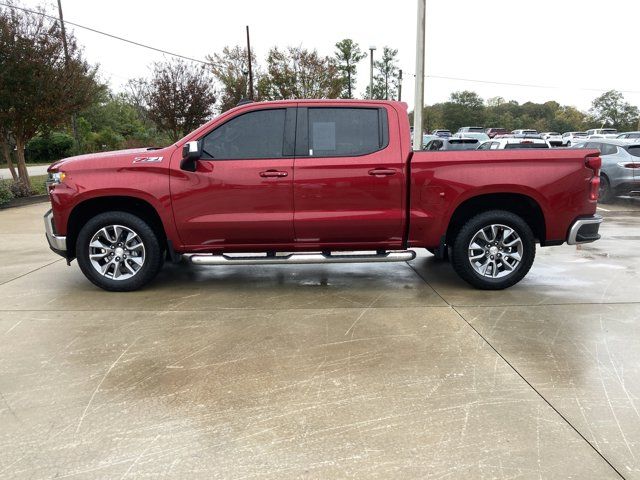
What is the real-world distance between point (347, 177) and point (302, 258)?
0.96 metres

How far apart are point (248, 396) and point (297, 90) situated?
3293cm

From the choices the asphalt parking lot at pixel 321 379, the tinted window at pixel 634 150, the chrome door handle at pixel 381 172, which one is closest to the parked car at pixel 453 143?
the tinted window at pixel 634 150

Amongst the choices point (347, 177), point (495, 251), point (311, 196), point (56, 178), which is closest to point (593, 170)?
point (495, 251)

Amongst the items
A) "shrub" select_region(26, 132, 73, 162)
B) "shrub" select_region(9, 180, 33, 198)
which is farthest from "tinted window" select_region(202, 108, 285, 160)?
"shrub" select_region(26, 132, 73, 162)

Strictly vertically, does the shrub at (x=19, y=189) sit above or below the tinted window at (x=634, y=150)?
below

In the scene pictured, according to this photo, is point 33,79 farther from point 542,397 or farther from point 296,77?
point 296,77

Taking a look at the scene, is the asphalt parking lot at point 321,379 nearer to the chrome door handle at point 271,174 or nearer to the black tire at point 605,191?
the chrome door handle at point 271,174

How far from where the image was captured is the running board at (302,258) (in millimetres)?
5355

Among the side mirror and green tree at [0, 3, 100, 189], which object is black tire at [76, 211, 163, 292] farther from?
green tree at [0, 3, 100, 189]

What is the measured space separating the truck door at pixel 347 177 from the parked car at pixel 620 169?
10.0 metres

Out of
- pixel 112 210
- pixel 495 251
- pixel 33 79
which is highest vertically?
pixel 33 79

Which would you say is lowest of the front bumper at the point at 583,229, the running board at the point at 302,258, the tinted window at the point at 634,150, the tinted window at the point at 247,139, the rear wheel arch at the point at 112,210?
the running board at the point at 302,258

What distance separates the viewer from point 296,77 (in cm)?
3428

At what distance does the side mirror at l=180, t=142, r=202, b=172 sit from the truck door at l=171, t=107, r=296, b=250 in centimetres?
5
